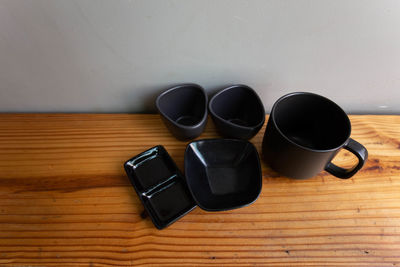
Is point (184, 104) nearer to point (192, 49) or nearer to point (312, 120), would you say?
point (192, 49)

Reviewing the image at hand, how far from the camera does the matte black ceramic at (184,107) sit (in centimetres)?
45

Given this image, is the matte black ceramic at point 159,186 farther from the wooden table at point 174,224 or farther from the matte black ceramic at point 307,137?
the matte black ceramic at point 307,137

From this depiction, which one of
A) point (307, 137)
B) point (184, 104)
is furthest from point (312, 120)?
point (184, 104)

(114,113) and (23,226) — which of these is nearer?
(23,226)

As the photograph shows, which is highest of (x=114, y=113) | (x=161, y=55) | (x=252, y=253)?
(x=161, y=55)

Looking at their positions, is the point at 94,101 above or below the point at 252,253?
above

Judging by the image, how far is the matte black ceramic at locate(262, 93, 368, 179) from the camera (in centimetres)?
36

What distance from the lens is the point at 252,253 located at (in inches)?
15.0

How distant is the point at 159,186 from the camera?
451 mm

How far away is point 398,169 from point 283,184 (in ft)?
0.83

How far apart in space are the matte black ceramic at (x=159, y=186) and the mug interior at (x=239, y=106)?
164mm

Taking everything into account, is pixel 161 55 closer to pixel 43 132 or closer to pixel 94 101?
pixel 94 101

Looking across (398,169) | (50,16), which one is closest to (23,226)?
(50,16)

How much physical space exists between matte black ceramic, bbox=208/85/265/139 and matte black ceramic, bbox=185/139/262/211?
1.2 inches
